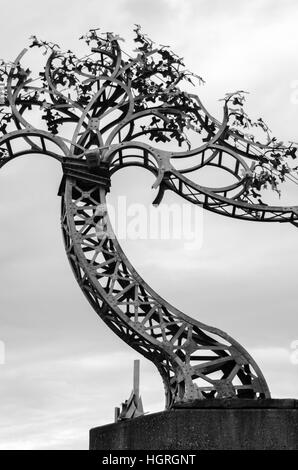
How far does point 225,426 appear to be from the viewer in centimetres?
1716

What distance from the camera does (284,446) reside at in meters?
17.0

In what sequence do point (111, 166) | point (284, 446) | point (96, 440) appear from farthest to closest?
point (111, 166), point (96, 440), point (284, 446)

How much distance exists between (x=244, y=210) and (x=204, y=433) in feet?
18.4

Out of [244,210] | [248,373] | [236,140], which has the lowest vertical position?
[248,373]

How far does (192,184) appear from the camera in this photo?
21.2m

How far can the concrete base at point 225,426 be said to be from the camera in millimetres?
17031

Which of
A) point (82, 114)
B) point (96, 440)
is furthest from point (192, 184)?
point (96, 440)

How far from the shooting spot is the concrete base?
671 inches

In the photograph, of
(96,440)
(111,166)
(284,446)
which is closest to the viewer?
(284,446)

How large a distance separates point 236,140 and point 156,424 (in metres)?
6.70

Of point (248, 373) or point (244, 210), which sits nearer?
point (248, 373)
